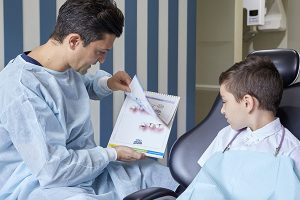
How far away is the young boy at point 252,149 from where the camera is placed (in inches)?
42.5

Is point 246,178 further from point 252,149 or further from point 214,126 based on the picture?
point 214,126

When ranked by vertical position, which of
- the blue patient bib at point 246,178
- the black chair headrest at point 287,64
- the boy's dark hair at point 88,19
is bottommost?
the blue patient bib at point 246,178

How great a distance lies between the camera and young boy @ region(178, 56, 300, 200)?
108 centimetres

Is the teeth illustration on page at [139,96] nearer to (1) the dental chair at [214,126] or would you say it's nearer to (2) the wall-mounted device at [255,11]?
(1) the dental chair at [214,126]

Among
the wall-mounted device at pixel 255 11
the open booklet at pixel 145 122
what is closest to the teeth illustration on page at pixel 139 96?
the open booklet at pixel 145 122

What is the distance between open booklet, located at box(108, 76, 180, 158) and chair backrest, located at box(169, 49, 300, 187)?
9 centimetres

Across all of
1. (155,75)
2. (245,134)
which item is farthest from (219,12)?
(245,134)

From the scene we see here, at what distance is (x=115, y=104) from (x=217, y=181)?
1021mm

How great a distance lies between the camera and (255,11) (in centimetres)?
271

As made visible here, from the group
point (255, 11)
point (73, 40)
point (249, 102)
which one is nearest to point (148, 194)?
point (249, 102)

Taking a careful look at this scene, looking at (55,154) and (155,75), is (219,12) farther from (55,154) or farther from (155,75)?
A: (55,154)

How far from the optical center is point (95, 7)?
3.98ft

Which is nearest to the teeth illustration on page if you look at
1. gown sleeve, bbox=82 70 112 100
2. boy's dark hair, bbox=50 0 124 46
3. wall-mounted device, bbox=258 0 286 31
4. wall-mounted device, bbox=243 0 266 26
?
gown sleeve, bbox=82 70 112 100

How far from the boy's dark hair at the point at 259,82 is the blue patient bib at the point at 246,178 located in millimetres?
164
